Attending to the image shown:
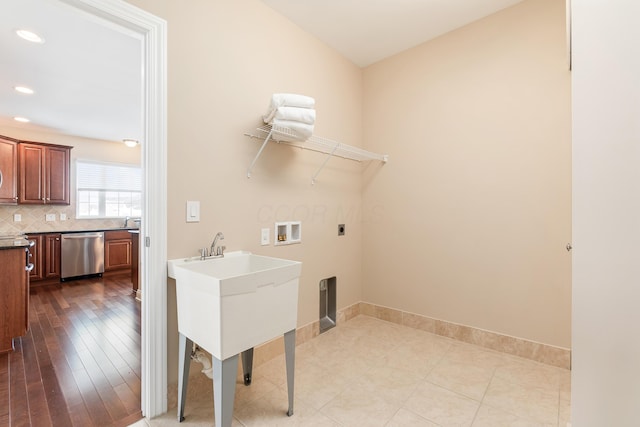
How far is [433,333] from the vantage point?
248 centimetres

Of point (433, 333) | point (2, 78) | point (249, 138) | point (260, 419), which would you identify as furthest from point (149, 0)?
point (433, 333)

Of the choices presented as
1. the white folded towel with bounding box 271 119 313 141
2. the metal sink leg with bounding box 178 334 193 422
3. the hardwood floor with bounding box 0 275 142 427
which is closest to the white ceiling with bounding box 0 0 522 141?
the white folded towel with bounding box 271 119 313 141

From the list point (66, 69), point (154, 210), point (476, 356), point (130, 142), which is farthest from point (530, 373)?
point (130, 142)

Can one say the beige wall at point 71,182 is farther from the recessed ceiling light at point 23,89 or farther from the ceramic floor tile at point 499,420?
the ceramic floor tile at point 499,420

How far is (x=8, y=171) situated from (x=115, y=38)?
148 inches

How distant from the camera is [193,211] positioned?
1.65 meters

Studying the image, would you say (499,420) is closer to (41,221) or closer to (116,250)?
(116,250)

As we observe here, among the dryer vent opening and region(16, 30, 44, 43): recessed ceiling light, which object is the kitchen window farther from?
the dryer vent opening

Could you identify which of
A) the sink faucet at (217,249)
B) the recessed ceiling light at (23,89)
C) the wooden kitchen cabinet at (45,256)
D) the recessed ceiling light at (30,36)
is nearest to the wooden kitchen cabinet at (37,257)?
the wooden kitchen cabinet at (45,256)

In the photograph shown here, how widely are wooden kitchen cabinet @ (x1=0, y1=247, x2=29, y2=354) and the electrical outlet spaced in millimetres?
2050

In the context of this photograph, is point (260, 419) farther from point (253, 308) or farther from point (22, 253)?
point (22, 253)

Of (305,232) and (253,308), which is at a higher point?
(305,232)

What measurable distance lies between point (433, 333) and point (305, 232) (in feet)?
4.71

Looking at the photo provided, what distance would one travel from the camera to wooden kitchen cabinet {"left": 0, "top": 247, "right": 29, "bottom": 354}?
2.23 meters
